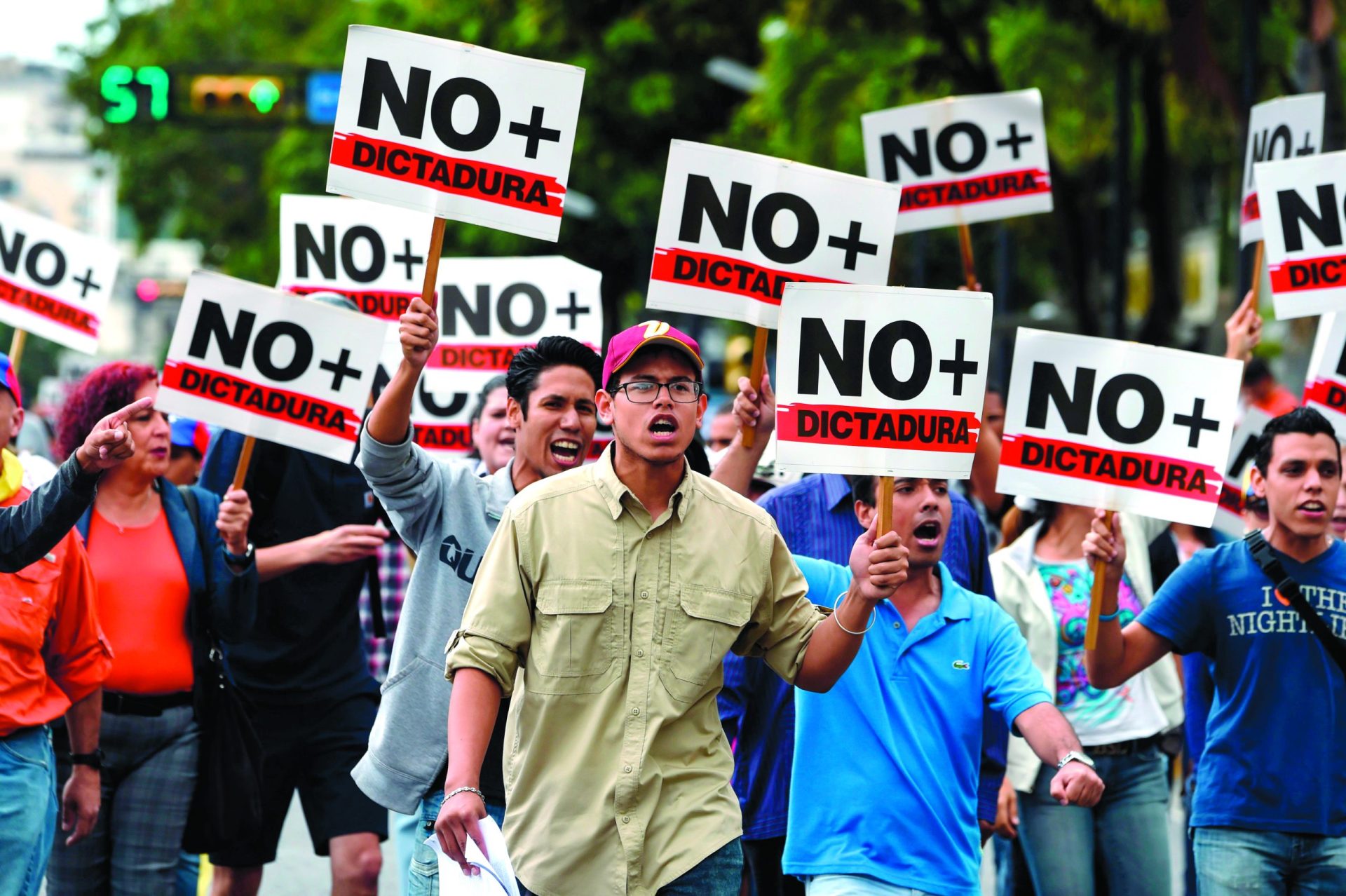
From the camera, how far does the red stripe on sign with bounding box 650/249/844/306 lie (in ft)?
20.6

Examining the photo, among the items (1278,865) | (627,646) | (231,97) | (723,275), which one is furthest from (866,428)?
(231,97)

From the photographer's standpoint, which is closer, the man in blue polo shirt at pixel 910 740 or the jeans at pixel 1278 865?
the man in blue polo shirt at pixel 910 740

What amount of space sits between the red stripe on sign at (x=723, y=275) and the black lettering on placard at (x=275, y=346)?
3.58 feet

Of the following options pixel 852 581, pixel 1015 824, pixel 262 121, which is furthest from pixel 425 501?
pixel 262 121

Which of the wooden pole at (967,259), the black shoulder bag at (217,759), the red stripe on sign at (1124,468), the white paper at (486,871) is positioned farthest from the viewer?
the wooden pole at (967,259)

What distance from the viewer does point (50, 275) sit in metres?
8.91

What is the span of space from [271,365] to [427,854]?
1.99m

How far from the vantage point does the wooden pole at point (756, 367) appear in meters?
5.93

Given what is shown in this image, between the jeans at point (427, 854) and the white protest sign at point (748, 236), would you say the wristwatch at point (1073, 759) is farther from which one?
the white protest sign at point (748, 236)

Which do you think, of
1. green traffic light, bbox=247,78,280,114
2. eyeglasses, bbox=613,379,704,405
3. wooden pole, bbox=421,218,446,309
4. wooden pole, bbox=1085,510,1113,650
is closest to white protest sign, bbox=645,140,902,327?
wooden pole, bbox=421,218,446,309

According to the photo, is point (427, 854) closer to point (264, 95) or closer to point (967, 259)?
point (967, 259)

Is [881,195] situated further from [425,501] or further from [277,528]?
[277,528]

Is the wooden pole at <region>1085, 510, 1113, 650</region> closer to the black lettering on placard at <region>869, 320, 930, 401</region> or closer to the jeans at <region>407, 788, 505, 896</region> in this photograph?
the black lettering on placard at <region>869, 320, 930, 401</region>

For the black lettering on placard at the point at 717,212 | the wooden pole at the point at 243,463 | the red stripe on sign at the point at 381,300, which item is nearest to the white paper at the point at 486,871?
the wooden pole at the point at 243,463
